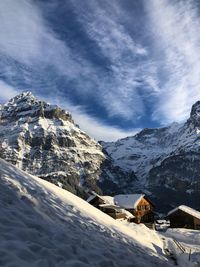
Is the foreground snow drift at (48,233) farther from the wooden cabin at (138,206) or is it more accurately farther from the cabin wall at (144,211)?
the cabin wall at (144,211)

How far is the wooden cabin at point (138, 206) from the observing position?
3364 inches

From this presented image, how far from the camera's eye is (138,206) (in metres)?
88.2

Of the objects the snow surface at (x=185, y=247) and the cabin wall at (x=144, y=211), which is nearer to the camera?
the snow surface at (x=185, y=247)

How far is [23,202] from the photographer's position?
1340 centimetres

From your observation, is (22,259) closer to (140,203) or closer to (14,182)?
(14,182)

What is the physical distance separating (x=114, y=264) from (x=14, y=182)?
18.1ft

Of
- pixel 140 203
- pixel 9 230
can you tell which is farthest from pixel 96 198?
pixel 9 230

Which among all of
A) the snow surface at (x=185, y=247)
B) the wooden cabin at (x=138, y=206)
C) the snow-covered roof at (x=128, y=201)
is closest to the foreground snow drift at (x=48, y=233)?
the snow surface at (x=185, y=247)

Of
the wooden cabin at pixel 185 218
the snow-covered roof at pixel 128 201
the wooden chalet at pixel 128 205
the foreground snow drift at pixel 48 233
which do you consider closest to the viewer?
the foreground snow drift at pixel 48 233

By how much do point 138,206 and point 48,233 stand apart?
78.5 meters

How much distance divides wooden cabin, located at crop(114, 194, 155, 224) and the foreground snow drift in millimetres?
68619

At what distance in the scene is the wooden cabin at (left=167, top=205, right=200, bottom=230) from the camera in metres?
75.1

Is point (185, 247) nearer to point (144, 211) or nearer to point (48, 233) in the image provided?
point (48, 233)

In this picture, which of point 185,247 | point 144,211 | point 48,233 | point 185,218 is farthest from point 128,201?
point 48,233
